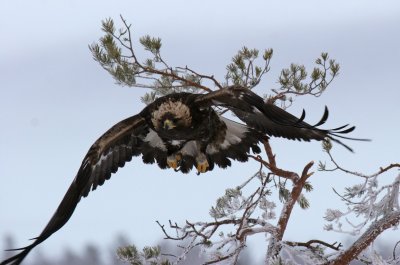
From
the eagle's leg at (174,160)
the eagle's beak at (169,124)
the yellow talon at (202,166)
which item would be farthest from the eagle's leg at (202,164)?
the eagle's beak at (169,124)

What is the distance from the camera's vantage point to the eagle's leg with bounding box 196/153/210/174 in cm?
679

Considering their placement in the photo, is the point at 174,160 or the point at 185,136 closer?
the point at 185,136

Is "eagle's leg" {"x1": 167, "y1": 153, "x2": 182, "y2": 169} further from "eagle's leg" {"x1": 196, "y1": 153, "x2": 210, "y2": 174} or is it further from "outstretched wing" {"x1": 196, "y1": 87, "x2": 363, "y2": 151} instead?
"outstretched wing" {"x1": 196, "y1": 87, "x2": 363, "y2": 151}

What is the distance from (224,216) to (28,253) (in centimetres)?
180

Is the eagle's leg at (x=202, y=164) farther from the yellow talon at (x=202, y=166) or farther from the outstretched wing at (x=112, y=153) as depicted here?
the outstretched wing at (x=112, y=153)

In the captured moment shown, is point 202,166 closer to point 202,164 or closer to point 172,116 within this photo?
point 202,164

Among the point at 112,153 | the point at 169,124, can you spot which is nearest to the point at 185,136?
the point at 169,124

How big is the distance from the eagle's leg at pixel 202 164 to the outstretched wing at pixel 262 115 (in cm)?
67

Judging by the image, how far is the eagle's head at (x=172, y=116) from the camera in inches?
242

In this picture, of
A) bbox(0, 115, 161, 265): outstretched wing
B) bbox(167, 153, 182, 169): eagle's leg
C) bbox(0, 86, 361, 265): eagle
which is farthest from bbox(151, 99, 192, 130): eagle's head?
bbox(167, 153, 182, 169): eagle's leg

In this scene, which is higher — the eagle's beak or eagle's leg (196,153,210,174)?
the eagle's beak

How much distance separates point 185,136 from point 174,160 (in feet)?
1.68

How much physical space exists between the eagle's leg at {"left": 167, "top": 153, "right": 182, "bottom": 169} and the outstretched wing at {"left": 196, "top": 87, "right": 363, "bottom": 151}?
0.78m

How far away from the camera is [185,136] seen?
641 centimetres
